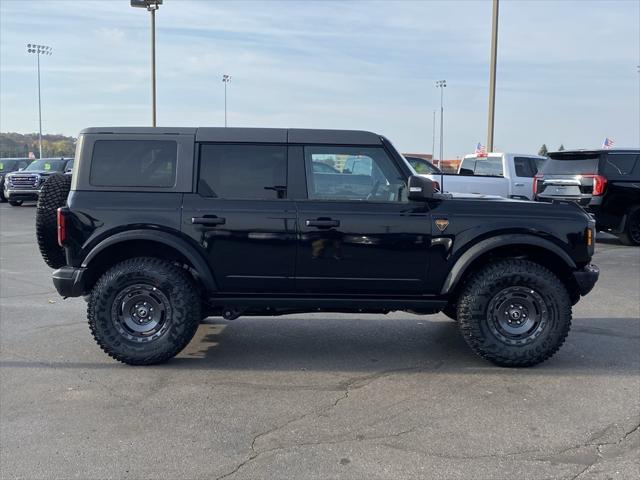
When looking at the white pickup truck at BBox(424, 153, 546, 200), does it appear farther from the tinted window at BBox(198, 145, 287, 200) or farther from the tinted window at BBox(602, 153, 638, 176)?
the tinted window at BBox(198, 145, 287, 200)

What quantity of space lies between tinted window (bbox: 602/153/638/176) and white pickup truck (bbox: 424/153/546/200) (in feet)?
7.31

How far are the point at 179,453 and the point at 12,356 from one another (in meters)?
2.66

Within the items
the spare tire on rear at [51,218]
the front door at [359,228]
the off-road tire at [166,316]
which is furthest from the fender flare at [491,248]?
the spare tire on rear at [51,218]

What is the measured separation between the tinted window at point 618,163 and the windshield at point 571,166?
207 mm

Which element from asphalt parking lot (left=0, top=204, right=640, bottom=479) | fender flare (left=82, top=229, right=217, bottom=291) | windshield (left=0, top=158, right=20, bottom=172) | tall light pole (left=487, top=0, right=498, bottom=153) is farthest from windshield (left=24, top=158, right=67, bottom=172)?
fender flare (left=82, top=229, right=217, bottom=291)

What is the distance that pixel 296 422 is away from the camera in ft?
13.7

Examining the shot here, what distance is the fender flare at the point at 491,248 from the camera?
16.9 ft

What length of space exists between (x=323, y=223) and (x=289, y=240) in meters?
0.31

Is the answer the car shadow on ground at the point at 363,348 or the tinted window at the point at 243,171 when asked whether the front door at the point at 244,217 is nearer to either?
the tinted window at the point at 243,171

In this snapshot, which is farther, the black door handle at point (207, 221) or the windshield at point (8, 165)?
the windshield at point (8, 165)

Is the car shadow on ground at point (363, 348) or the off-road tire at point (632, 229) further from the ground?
the off-road tire at point (632, 229)

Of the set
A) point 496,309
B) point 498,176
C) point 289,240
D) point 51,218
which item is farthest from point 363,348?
point 498,176

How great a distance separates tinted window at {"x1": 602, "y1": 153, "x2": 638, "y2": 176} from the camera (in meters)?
12.6

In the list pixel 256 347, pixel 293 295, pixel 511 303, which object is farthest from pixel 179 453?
pixel 511 303
